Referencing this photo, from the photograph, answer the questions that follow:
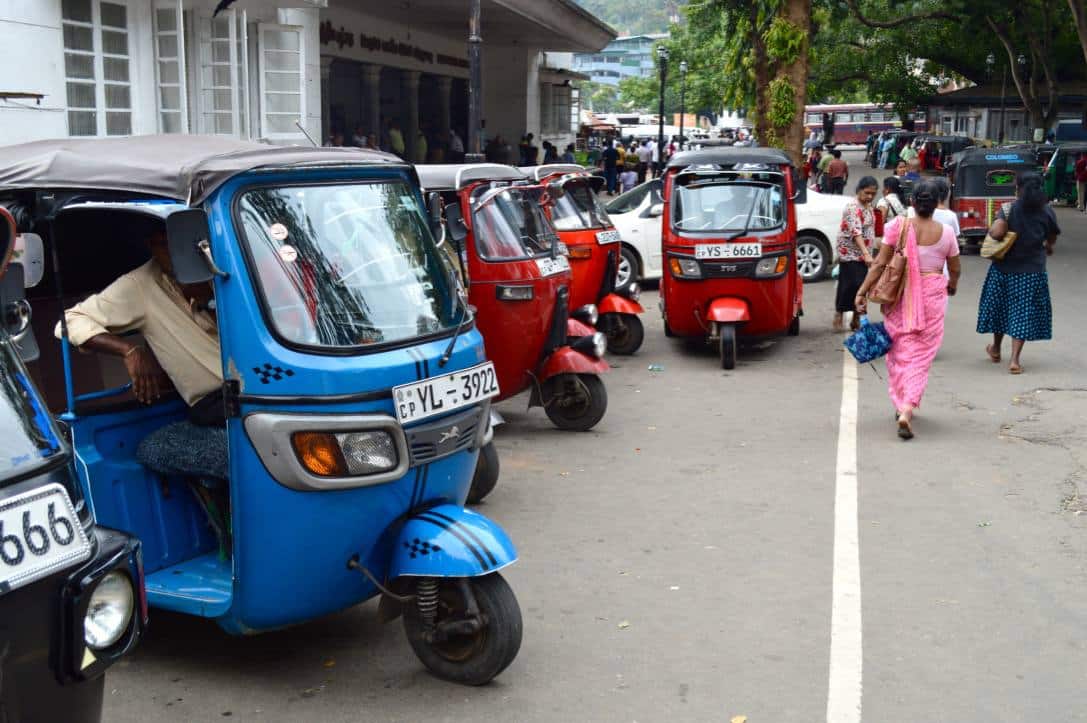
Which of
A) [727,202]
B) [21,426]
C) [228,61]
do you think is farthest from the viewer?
[228,61]

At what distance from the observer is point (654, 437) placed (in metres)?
9.16

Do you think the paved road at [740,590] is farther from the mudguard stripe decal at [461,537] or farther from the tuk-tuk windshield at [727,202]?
the tuk-tuk windshield at [727,202]

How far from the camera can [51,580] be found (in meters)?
2.80

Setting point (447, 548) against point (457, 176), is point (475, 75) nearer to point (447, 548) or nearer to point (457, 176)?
point (457, 176)

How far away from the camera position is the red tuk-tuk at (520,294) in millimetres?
8766

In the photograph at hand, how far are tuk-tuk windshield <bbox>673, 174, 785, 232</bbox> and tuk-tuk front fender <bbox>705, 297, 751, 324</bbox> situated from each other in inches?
28.8

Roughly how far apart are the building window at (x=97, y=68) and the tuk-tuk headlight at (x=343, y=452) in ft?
33.4

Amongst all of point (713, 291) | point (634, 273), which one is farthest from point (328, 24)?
point (713, 291)

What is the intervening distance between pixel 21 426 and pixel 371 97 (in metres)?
26.5

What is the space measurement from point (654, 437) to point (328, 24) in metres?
17.9

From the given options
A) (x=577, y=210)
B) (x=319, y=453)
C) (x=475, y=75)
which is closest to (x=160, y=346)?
(x=319, y=453)

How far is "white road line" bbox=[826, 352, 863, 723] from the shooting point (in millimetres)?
4602

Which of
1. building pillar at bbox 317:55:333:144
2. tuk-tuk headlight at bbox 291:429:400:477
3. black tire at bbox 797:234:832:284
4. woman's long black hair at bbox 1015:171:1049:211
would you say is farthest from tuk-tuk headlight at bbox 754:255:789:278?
building pillar at bbox 317:55:333:144

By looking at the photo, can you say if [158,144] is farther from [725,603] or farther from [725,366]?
[725,366]
